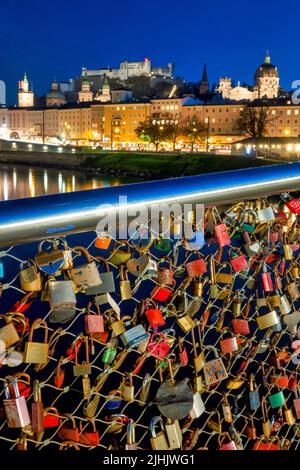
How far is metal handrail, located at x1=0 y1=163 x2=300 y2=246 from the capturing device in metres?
1.35

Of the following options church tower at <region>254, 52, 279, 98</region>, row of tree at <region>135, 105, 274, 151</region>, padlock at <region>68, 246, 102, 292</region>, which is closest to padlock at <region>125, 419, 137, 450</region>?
padlock at <region>68, 246, 102, 292</region>

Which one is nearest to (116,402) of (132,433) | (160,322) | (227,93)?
(132,433)

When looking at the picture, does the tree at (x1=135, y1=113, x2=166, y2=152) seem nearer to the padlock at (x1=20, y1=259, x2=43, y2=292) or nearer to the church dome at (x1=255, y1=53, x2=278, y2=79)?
the church dome at (x1=255, y1=53, x2=278, y2=79)

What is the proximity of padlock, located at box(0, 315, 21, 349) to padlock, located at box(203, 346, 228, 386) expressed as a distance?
0.88 metres

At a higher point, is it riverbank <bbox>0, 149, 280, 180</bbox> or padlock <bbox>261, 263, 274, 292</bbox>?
padlock <bbox>261, 263, 274, 292</bbox>

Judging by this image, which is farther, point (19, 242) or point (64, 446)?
point (64, 446)

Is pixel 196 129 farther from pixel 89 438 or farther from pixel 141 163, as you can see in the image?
pixel 89 438

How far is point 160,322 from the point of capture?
1.79 m

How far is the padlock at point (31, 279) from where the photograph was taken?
1435mm

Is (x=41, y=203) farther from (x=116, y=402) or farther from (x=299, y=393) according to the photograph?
(x=299, y=393)

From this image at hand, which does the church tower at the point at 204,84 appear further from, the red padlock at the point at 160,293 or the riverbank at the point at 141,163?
the red padlock at the point at 160,293

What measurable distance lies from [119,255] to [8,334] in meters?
0.44

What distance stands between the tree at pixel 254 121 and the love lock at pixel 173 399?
238 ft

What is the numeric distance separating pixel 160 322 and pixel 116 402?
1.07 feet
